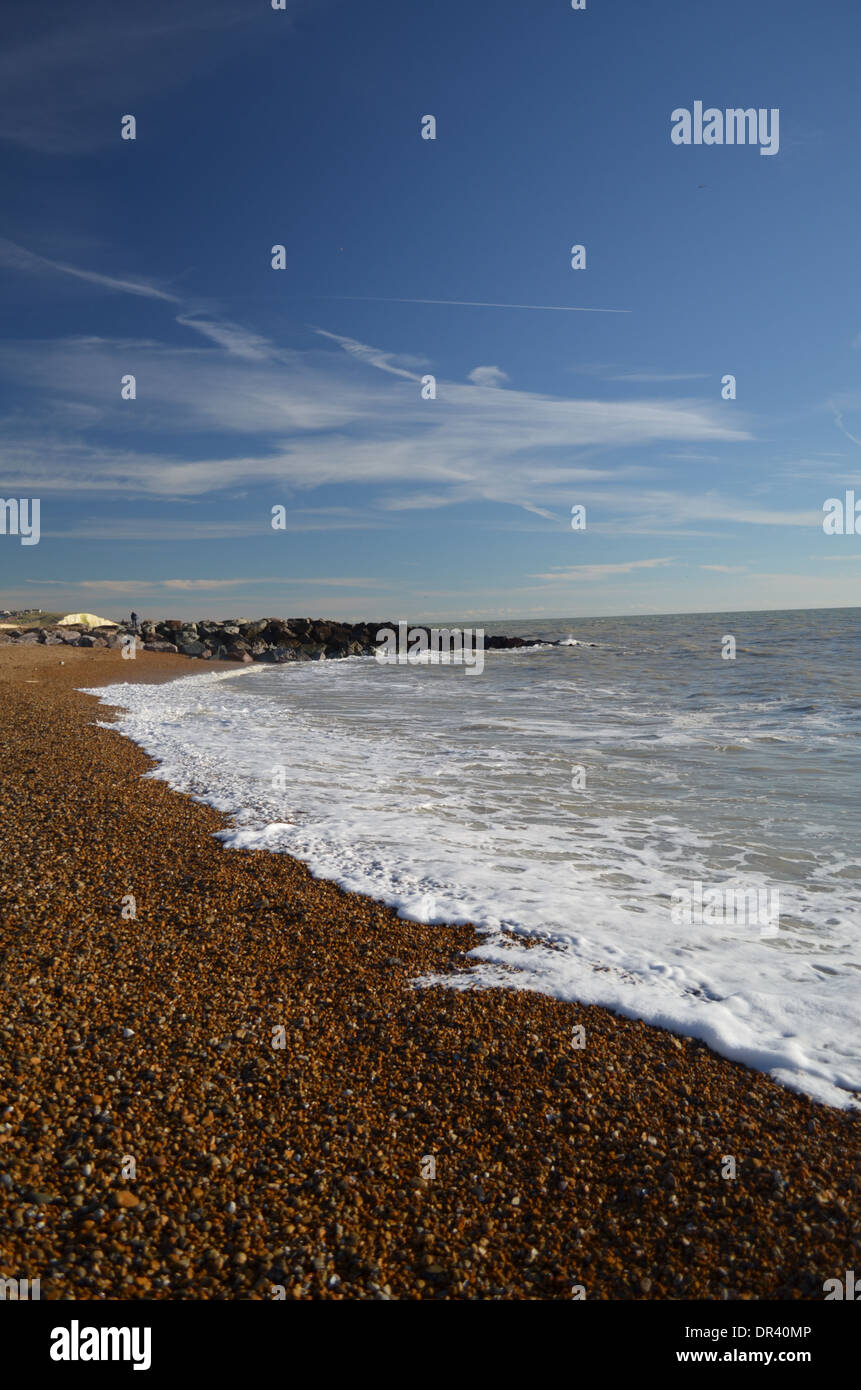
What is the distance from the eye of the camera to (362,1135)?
11.7ft

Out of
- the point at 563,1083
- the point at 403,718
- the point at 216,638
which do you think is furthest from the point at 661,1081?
the point at 216,638

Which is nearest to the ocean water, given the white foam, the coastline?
the white foam

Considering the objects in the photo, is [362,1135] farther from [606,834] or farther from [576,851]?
[606,834]

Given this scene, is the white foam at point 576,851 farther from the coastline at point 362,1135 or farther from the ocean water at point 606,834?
the coastline at point 362,1135

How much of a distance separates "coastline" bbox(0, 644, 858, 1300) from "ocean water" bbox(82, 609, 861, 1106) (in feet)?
1.84

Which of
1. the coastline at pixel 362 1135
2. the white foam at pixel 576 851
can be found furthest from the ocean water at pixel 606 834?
the coastline at pixel 362 1135

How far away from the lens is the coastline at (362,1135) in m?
2.92

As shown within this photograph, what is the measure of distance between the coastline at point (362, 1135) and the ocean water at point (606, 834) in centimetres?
56

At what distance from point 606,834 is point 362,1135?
5.85 meters

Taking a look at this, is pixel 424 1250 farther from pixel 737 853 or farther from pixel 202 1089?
pixel 737 853

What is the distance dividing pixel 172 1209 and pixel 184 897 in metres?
3.46

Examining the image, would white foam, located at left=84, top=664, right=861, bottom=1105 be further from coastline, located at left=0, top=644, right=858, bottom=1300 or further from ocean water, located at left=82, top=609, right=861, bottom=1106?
coastline, located at left=0, top=644, right=858, bottom=1300

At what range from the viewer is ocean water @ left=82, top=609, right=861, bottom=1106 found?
515 centimetres
